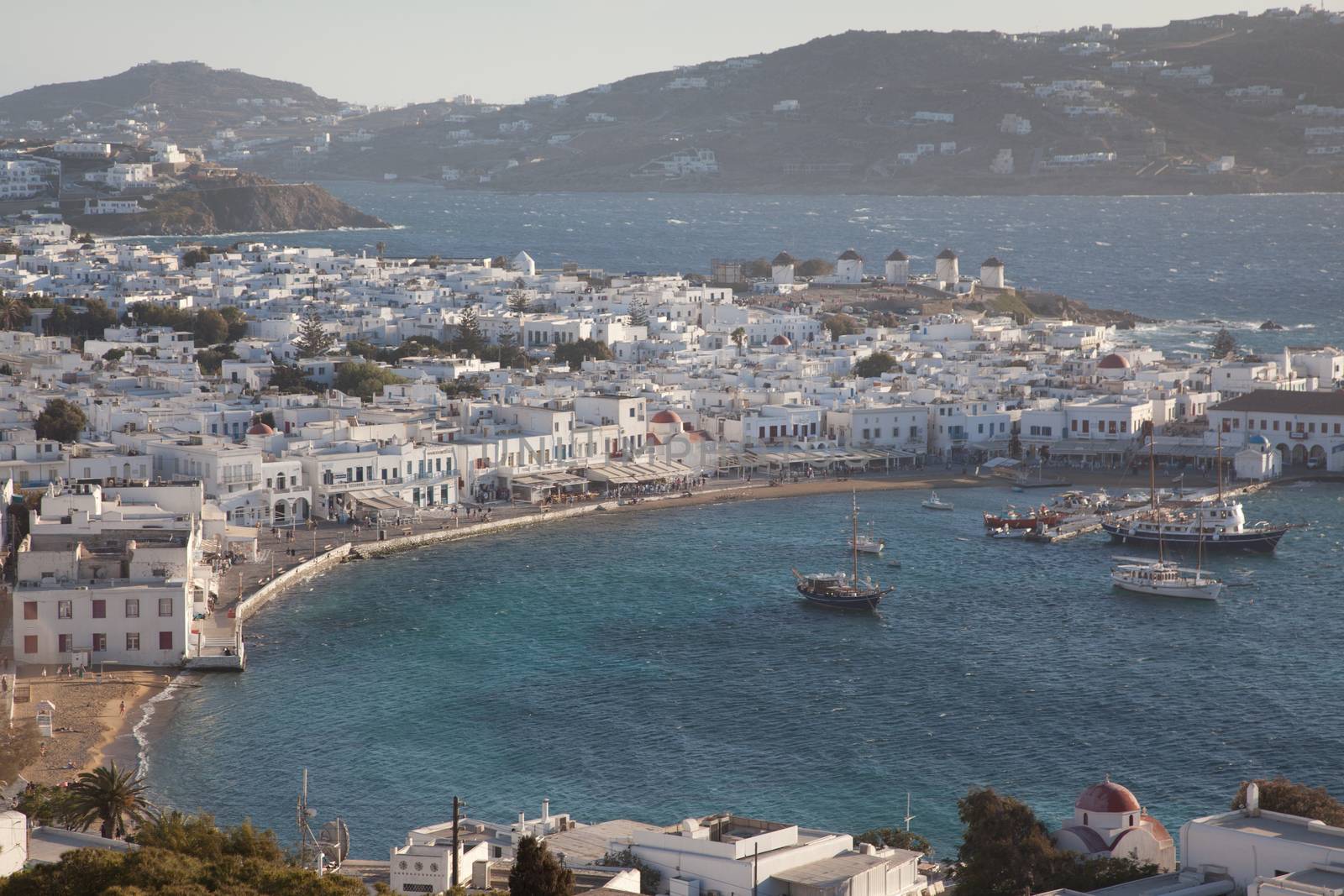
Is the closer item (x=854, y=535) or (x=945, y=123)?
(x=854, y=535)

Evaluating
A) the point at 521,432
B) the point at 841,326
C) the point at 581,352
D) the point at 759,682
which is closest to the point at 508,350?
the point at 581,352

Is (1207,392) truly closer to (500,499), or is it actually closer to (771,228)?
(500,499)

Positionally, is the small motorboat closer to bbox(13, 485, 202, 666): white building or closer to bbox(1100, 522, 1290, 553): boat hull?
bbox(1100, 522, 1290, 553): boat hull

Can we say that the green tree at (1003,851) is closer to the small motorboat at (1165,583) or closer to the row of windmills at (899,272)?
the small motorboat at (1165,583)

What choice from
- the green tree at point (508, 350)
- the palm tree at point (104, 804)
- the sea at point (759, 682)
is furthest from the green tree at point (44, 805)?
the green tree at point (508, 350)

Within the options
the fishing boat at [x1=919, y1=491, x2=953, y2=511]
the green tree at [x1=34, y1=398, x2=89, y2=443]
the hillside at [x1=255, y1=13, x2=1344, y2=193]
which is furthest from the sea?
the hillside at [x1=255, y1=13, x2=1344, y2=193]

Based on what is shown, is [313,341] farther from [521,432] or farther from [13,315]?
[521,432]
